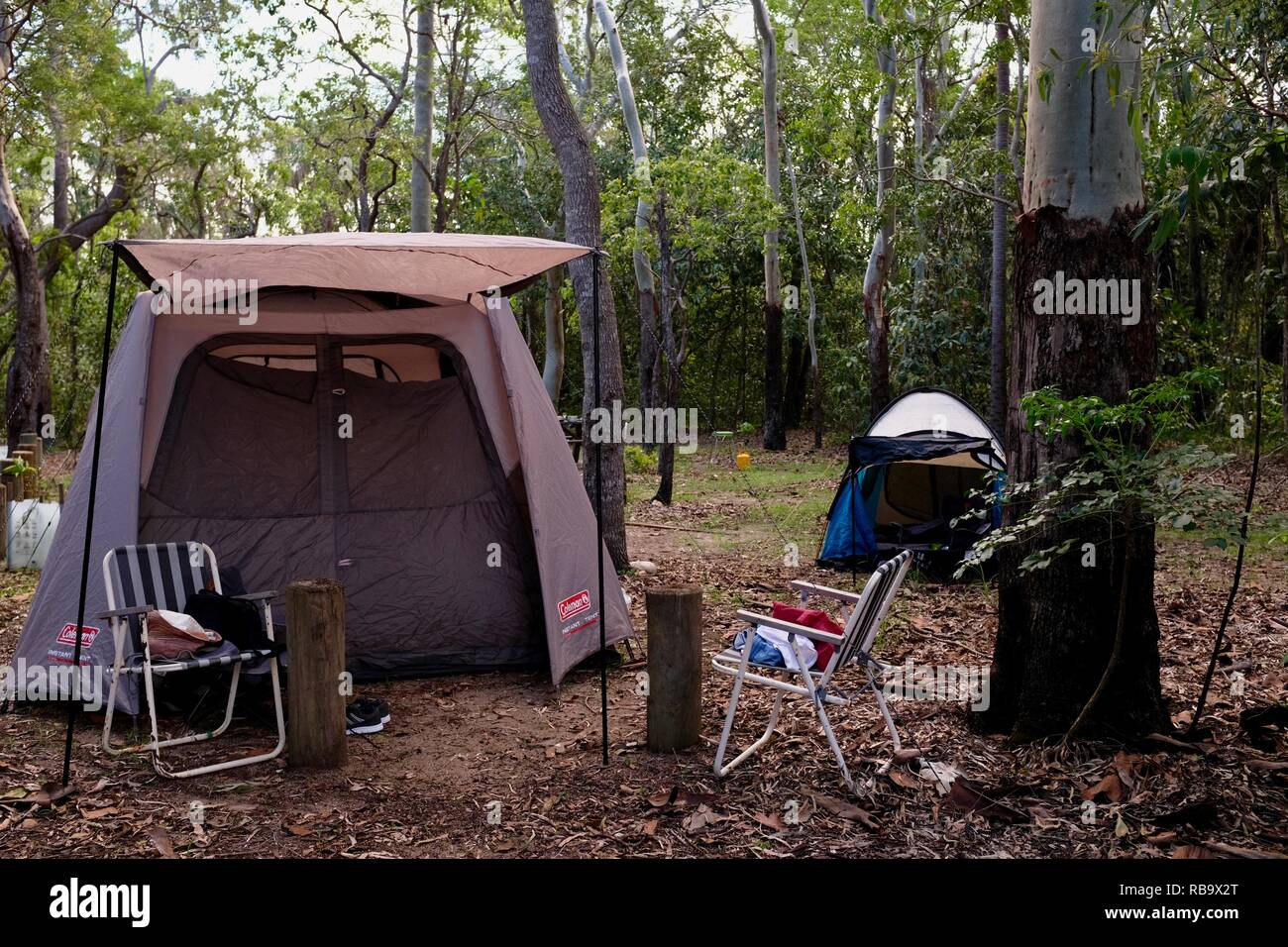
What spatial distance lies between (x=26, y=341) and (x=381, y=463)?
425 inches

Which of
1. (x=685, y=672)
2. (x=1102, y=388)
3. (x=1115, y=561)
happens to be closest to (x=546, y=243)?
(x=685, y=672)

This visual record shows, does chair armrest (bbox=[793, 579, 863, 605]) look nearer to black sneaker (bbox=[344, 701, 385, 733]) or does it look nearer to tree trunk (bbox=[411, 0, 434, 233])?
black sneaker (bbox=[344, 701, 385, 733])

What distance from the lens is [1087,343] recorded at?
4.20 meters

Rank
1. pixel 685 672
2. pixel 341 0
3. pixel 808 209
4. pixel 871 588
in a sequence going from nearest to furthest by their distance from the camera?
pixel 871 588 < pixel 685 672 < pixel 341 0 < pixel 808 209

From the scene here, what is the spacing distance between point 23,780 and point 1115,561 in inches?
173

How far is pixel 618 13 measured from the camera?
65.9 feet

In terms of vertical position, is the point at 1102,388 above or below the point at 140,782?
above

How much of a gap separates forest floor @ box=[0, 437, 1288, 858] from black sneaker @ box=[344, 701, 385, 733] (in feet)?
0.20

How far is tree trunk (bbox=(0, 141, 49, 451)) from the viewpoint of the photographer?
14039 mm

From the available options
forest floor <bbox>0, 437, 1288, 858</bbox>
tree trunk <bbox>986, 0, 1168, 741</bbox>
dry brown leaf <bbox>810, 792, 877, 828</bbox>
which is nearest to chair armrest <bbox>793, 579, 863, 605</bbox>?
forest floor <bbox>0, 437, 1288, 858</bbox>

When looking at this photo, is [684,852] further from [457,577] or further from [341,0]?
[341,0]

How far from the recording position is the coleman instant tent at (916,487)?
840cm

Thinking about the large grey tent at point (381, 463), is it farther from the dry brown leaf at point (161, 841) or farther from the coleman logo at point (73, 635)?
the dry brown leaf at point (161, 841)

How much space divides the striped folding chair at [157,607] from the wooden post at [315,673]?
206mm
